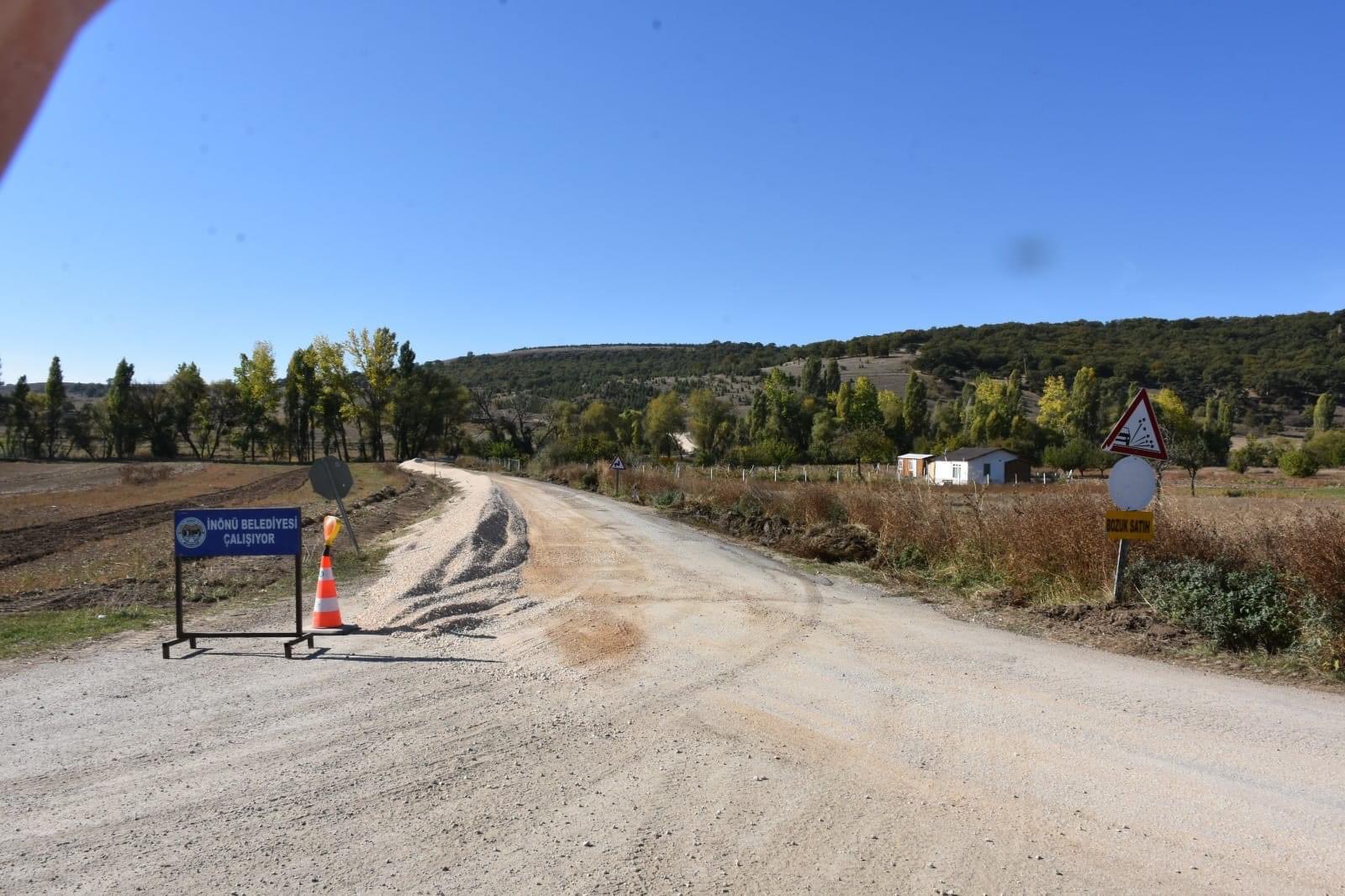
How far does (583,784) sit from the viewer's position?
18.9 ft

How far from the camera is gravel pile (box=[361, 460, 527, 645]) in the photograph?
37.4 feet

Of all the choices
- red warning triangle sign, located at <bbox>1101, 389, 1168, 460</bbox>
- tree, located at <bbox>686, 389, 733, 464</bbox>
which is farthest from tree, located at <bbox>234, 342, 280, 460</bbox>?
red warning triangle sign, located at <bbox>1101, 389, 1168, 460</bbox>

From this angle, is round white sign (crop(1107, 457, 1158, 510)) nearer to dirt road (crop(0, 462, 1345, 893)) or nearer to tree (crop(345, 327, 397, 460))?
dirt road (crop(0, 462, 1345, 893))

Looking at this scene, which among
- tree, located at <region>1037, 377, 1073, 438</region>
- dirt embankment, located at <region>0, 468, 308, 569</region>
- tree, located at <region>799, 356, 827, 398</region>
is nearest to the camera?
dirt embankment, located at <region>0, 468, 308, 569</region>

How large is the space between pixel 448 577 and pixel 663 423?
3040 inches

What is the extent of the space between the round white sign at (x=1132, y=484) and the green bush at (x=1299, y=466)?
60.8m

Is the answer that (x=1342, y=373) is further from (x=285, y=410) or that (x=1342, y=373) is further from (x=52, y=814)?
(x=52, y=814)

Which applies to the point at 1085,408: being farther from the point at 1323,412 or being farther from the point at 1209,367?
the point at 1209,367

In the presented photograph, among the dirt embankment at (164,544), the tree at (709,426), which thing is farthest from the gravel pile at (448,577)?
the tree at (709,426)

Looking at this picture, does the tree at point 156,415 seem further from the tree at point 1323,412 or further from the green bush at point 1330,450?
the tree at point 1323,412

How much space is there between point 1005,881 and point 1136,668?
5.38 m

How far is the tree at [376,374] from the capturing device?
9681 cm

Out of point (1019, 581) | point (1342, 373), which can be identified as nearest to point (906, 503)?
point (1019, 581)

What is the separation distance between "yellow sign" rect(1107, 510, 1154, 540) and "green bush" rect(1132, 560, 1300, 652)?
1.82 feet
